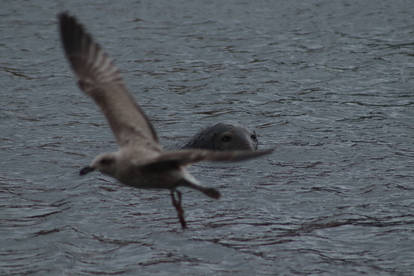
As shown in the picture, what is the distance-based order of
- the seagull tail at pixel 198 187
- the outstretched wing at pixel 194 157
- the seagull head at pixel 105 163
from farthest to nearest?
the seagull head at pixel 105 163
the seagull tail at pixel 198 187
the outstretched wing at pixel 194 157

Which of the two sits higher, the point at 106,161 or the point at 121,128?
the point at 121,128

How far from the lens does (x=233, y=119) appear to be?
13.6m

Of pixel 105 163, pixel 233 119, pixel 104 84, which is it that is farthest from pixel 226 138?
pixel 105 163

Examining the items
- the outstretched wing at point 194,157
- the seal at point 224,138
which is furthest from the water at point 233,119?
the outstretched wing at point 194,157

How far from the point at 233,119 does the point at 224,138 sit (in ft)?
8.37

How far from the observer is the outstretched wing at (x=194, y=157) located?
548cm

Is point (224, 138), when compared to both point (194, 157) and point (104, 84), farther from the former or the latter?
point (194, 157)

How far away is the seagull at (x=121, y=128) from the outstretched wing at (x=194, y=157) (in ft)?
0.04

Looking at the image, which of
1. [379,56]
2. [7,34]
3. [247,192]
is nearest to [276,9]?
[379,56]

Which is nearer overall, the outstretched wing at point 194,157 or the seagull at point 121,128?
the outstretched wing at point 194,157

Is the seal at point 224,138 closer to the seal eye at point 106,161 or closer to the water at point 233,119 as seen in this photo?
the water at point 233,119

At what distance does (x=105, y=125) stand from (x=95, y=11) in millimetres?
9568

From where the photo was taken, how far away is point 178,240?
876cm

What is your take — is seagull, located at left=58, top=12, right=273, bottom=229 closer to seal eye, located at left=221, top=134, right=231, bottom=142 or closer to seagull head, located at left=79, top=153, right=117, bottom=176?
seagull head, located at left=79, top=153, right=117, bottom=176
